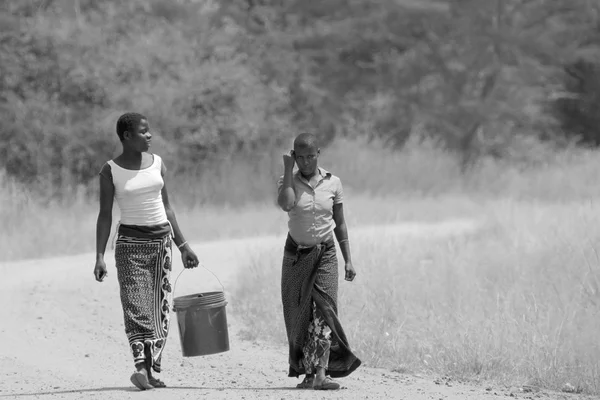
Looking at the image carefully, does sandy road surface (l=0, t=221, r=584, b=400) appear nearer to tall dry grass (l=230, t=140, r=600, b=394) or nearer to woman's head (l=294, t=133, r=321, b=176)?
tall dry grass (l=230, t=140, r=600, b=394)

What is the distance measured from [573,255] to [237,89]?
1283 centimetres

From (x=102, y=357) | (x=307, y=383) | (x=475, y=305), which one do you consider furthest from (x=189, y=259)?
(x=475, y=305)

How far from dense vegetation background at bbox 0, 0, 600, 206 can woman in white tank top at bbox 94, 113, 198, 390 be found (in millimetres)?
13214

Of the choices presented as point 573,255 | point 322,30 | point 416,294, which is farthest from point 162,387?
point 322,30

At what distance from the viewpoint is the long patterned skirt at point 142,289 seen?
743cm

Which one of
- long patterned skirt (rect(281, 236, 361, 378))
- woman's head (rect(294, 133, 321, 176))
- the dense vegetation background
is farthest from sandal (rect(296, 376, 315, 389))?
the dense vegetation background

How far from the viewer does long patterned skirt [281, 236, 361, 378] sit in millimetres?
7492

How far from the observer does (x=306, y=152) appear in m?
7.34

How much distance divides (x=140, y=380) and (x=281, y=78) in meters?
22.3

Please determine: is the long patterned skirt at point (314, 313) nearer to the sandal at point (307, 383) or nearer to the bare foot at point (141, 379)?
the sandal at point (307, 383)

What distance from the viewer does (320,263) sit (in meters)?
7.49

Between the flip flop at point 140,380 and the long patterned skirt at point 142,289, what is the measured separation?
3.5 inches

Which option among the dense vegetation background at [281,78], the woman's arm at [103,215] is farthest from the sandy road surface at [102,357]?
the dense vegetation background at [281,78]

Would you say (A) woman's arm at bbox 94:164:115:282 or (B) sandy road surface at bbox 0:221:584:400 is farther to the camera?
(B) sandy road surface at bbox 0:221:584:400
